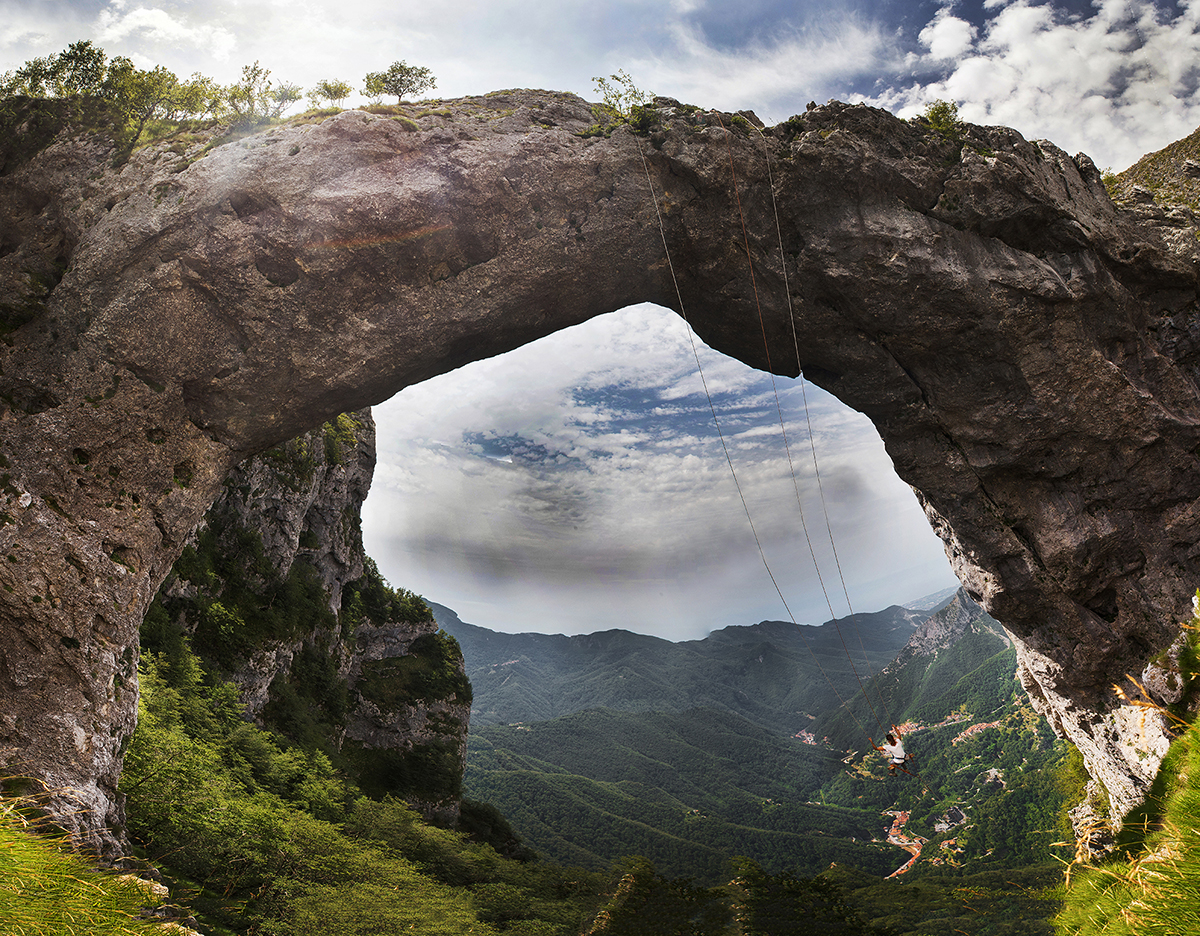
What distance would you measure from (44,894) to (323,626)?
3427 centimetres

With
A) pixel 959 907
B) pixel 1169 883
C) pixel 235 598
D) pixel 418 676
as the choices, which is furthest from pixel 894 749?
pixel 418 676

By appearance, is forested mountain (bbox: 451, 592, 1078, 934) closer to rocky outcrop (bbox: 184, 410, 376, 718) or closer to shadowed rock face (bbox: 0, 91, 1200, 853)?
shadowed rock face (bbox: 0, 91, 1200, 853)

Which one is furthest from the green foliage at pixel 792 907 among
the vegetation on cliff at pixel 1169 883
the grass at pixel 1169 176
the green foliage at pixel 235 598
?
the grass at pixel 1169 176

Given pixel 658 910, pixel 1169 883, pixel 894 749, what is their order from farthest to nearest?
pixel 658 910, pixel 894 749, pixel 1169 883

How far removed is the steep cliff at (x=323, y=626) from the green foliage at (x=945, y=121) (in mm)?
29506

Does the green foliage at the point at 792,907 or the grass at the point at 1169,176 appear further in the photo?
the green foliage at the point at 792,907

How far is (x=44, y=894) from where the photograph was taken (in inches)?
136

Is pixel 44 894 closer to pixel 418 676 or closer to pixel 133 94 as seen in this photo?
pixel 133 94

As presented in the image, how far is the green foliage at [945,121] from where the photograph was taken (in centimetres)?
1634

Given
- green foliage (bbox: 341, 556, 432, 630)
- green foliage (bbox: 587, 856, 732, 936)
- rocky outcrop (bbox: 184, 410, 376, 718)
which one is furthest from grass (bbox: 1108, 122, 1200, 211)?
green foliage (bbox: 341, 556, 432, 630)

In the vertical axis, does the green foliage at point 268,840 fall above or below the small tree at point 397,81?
below

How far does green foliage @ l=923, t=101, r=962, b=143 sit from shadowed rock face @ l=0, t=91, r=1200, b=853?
0.55 metres

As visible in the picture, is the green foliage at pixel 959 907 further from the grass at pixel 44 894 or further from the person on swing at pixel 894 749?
the grass at pixel 44 894

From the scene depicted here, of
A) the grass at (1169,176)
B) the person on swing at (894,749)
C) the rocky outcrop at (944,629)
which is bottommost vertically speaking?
the rocky outcrop at (944,629)
